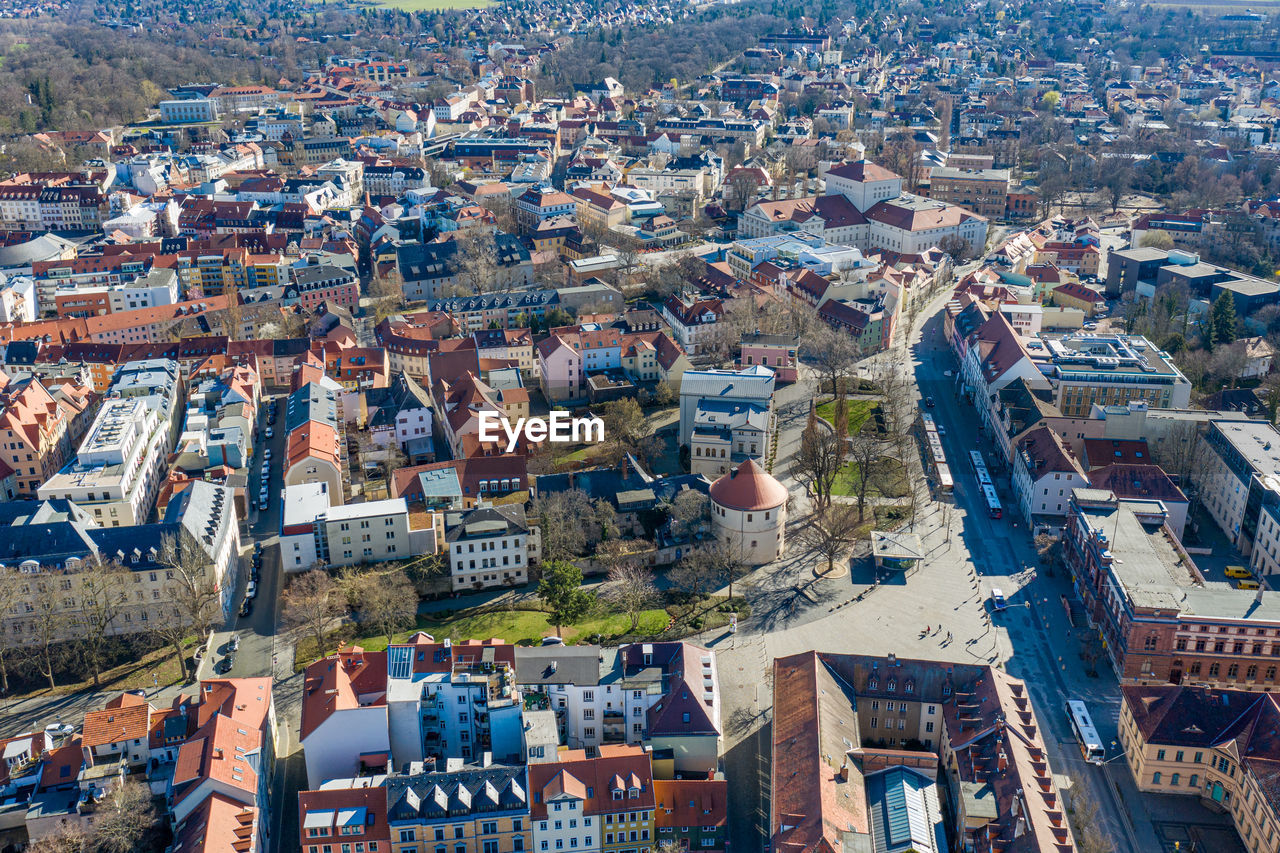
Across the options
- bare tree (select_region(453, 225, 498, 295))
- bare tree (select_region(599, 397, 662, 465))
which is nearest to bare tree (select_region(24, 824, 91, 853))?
bare tree (select_region(599, 397, 662, 465))

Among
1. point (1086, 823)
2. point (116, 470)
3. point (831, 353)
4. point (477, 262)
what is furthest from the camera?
point (477, 262)

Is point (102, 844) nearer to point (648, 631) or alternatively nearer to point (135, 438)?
point (648, 631)

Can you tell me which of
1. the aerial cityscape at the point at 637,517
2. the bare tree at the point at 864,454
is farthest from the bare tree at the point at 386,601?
the bare tree at the point at 864,454

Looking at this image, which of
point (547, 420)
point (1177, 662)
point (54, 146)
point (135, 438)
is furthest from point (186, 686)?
point (54, 146)

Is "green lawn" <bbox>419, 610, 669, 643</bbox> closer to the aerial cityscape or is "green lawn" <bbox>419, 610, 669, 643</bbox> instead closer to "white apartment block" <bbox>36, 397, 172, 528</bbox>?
the aerial cityscape

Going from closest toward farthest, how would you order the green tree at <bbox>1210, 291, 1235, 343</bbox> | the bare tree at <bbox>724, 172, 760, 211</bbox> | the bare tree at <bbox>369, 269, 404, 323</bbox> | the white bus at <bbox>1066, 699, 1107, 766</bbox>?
1. the white bus at <bbox>1066, 699, 1107, 766</bbox>
2. the green tree at <bbox>1210, 291, 1235, 343</bbox>
3. the bare tree at <bbox>369, 269, 404, 323</bbox>
4. the bare tree at <bbox>724, 172, 760, 211</bbox>

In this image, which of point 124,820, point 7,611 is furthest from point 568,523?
point 7,611

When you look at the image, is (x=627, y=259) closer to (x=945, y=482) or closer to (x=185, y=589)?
Result: (x=945, y=482)
